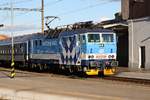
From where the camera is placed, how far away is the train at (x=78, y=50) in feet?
105

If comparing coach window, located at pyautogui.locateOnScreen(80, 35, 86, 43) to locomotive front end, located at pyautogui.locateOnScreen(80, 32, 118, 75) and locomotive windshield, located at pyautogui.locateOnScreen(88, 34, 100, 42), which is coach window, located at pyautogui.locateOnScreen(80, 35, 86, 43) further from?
locomotive windshield, located at pyautogui.locateOnScreen(88, 34, 100, 42)

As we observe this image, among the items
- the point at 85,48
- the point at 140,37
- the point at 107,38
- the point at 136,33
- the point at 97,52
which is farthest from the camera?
the point at 136,33

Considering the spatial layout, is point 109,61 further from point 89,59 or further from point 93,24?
point 93,24

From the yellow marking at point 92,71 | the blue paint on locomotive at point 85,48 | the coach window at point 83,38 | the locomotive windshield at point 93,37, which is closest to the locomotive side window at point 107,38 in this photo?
the blue paint on locomotive at point 85,48

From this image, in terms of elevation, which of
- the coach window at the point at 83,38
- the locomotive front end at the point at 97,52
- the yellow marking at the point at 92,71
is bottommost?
the yellow marking at the point at 92,71

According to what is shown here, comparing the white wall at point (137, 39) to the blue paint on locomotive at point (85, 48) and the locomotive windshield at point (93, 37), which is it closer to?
the blue paint on locomotive at point (85, 48)

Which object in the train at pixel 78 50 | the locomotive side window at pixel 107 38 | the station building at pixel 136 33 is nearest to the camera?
the train at pixel 78 50

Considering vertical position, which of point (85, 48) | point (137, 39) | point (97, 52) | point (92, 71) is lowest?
point (92, 71)

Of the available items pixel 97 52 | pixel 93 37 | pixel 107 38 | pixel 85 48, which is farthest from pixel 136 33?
pixel 85 48

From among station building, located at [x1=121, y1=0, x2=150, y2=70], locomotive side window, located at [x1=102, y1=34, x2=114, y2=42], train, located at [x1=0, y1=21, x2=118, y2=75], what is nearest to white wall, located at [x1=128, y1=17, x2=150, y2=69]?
station building, located at [x1=121, y1=0, x2=150, y2=70]

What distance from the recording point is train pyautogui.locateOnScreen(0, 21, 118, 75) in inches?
1259

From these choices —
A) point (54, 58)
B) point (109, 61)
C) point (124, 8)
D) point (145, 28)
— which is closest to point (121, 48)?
point (124, 8)

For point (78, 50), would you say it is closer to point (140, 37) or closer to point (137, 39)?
point (140, 37)

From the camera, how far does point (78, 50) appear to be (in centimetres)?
3241
